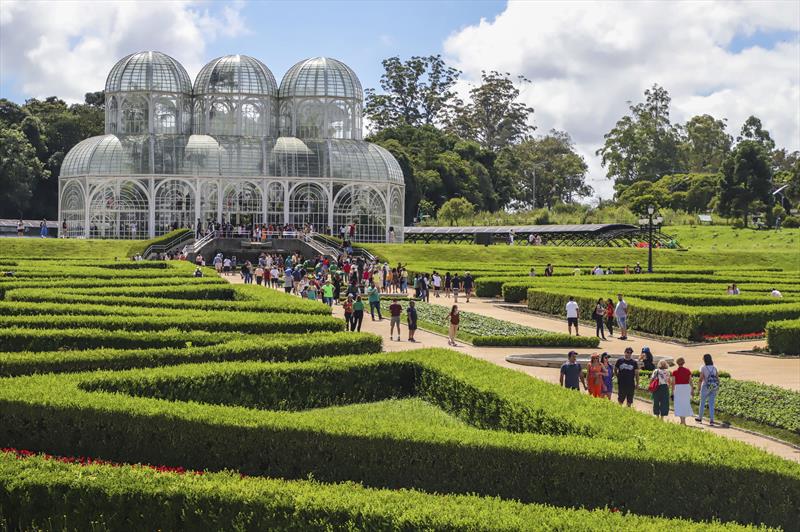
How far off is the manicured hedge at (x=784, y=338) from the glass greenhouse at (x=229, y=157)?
38608 millimetres

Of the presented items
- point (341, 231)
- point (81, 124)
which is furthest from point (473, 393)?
point (81, 124)

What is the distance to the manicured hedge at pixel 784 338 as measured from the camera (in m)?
25.0

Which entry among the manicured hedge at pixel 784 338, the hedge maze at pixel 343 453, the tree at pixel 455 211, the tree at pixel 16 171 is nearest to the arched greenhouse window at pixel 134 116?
the tree at pixel 16 171

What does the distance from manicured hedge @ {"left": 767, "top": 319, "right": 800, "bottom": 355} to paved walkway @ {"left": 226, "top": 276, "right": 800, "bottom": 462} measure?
→ 2594 millimetres

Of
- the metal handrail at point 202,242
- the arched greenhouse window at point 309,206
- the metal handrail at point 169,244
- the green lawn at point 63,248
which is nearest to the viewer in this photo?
the green lawn at point 63,248

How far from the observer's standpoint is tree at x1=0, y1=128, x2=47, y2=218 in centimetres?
7169

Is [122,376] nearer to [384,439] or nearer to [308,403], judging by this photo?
→ [308,403]

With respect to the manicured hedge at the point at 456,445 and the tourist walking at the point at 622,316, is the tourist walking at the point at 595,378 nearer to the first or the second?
the manicured hedge at the point at 456,445

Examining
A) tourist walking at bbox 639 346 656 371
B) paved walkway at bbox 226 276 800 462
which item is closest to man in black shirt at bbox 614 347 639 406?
paved walkway at bbox 226 276 800 462

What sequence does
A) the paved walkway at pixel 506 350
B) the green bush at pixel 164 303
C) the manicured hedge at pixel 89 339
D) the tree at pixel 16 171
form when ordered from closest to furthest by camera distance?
1. the paved walkway at pixel 506 350
2. the manicured hedge at pixel 89 339
3. the green bush at pixel 164 303
4. the tree at pixel 16 171

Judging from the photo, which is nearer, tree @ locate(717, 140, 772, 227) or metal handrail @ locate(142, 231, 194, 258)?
metal handrail @ locate(142, 231, 194, 258)

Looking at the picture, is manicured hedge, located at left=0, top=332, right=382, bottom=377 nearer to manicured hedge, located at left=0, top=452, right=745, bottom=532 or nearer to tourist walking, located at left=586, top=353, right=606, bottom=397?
tourist walking, located at left=586, top=353, right=606, bottom=397

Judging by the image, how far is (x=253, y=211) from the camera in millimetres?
62312

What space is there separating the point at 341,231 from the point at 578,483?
51.5 m
